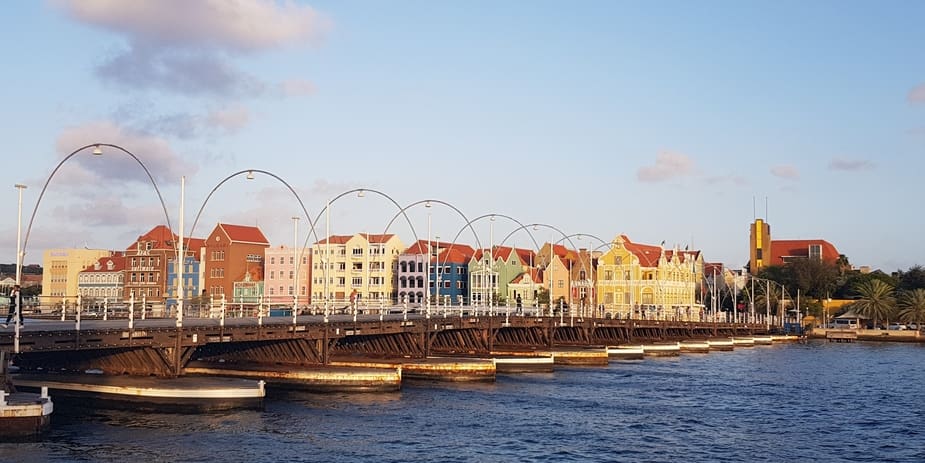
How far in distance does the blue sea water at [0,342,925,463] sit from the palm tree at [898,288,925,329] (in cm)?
9803

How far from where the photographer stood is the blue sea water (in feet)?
129

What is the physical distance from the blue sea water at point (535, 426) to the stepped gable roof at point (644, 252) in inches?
3571

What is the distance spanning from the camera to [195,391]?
152ft

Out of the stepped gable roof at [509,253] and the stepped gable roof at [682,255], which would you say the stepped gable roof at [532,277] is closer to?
the stepped gable roof at [509,253]

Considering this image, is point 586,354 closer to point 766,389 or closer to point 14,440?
point 766,389

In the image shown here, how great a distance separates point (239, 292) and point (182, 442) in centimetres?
13976

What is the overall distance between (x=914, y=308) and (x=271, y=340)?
14122 centimetres

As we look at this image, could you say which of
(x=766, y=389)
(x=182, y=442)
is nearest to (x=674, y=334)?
(x=766, y=389)

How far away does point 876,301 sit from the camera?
16888cm

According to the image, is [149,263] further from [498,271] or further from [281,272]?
[498,271]

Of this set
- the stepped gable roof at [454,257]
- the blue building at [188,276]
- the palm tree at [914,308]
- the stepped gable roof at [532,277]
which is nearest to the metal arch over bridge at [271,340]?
the stepped gable roof at [532,277]

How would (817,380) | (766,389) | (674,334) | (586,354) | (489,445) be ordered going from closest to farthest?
(489,445)
(766,389)
(817,380)
(586,354)
(674,334)

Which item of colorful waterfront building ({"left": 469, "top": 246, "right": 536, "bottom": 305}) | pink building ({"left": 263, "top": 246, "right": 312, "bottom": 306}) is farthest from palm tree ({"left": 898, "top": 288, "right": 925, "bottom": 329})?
pink building ({"left": 263, "top": 246, "right": 312, "bottom": 306})

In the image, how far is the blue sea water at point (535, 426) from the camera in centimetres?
3941
